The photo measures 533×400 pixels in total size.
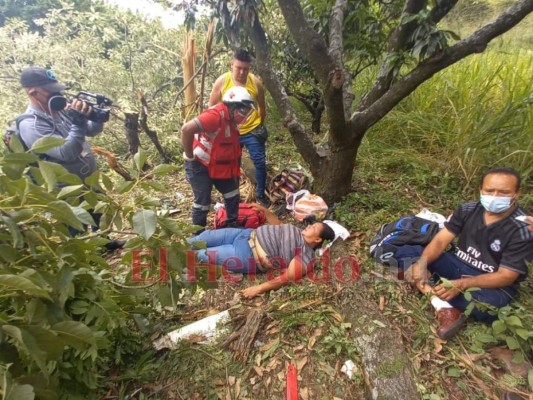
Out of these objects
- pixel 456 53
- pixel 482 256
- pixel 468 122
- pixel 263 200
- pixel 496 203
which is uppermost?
pixel 456 53

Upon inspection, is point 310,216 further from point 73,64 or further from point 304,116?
point 73,64

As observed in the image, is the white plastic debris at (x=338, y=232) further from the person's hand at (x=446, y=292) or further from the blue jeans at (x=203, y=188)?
the blue jeans at (x=203, y=188)

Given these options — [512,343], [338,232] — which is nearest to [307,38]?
[338,232]

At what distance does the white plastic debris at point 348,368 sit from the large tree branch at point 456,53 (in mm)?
1889

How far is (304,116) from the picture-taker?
602 cm

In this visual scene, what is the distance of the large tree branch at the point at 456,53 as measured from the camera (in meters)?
1.94

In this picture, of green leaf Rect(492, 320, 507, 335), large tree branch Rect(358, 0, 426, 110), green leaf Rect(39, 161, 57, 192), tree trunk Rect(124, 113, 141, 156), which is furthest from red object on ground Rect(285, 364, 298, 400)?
tree trunk Rect(124, 113, 141, 156)

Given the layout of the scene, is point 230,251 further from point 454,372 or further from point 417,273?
point 454,372

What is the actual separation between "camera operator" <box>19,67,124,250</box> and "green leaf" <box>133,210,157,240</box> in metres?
1.57

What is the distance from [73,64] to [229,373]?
19.8ft

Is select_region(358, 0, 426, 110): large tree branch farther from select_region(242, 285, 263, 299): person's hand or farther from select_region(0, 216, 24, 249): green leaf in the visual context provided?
select_region(0, 216, 24, 249): green leaf

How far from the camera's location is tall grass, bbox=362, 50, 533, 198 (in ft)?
9.75

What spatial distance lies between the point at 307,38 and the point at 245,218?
172cm

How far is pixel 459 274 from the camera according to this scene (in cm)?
228
